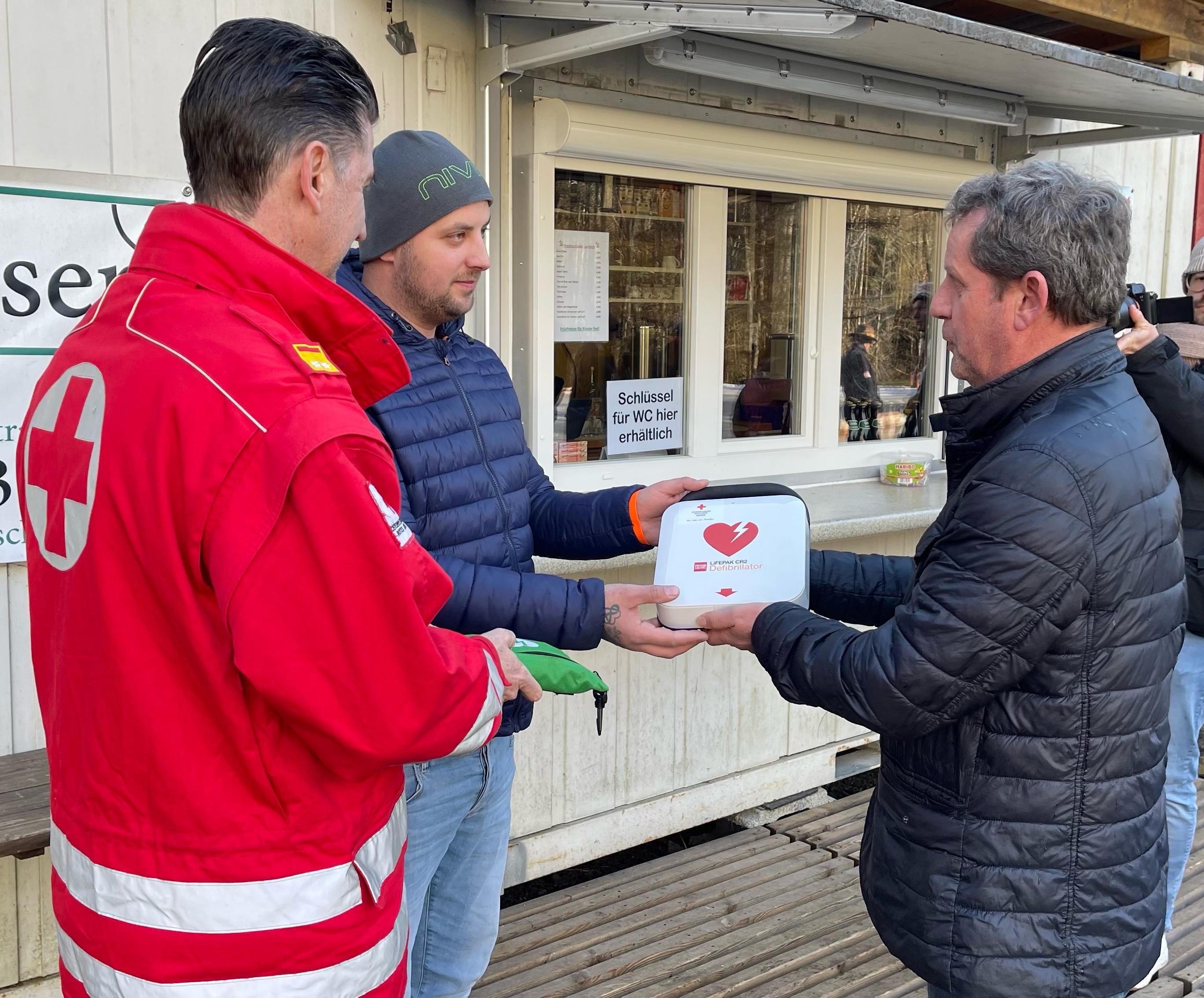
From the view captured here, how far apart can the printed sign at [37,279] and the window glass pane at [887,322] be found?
3130 mm

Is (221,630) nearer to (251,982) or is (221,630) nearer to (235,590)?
(235,590)

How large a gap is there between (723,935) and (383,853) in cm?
236

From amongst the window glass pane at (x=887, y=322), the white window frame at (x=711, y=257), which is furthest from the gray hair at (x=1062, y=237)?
the window glass pane at (x=887, y=322)

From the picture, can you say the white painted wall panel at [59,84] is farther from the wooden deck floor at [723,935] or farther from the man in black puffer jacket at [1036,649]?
the wooden deck floor at [723,935]

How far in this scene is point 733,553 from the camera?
2.26 m

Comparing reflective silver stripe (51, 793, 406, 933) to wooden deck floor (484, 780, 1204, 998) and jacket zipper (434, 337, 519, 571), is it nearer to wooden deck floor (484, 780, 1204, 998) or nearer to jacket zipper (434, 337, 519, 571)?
jacket zipper (434, 337, 519, 571)

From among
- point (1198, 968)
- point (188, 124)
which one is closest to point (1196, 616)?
point (1198, 968)

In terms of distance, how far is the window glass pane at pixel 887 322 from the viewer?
4.98 m

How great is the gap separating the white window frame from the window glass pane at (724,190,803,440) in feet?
0.17

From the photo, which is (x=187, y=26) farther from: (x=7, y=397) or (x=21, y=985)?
(x=21, y=985)

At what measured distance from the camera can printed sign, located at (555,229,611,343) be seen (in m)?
3.90

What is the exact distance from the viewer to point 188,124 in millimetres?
1383

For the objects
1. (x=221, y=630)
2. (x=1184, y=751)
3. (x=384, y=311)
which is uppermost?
(x=384, y=311)

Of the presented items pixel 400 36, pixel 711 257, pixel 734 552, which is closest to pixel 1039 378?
pixel 734 552
